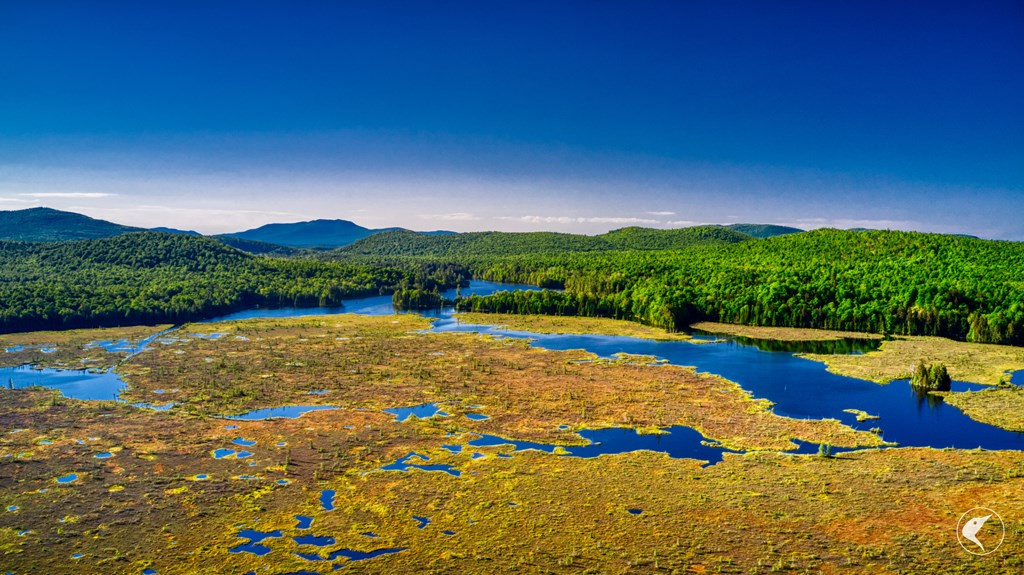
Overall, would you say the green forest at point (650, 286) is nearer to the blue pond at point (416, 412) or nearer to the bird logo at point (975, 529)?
the blue pond at point (416, 412)

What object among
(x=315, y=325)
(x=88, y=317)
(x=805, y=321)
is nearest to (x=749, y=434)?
(x=805, y=321)

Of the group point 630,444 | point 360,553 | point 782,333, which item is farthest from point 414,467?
point 782,333

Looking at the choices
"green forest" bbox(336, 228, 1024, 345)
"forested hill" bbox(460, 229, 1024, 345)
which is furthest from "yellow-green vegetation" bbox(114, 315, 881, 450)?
"forested hill" bbox(460, 229, 1024, 345)

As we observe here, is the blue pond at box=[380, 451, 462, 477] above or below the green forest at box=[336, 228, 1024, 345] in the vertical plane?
below

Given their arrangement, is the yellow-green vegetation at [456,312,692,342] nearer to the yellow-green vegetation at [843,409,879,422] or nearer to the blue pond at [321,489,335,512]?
the yellow-green vegetation at [843,409,879,422]

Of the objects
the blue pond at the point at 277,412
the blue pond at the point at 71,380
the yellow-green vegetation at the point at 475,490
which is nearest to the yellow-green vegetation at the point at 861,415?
the yellow-green vegetation at the point at 475,490

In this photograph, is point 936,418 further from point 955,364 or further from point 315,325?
point 315,325
